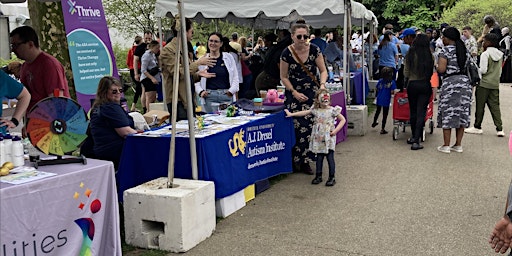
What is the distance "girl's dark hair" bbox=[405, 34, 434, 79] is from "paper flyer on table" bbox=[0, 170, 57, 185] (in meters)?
6.00

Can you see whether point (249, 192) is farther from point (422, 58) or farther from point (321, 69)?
point (422, 58)

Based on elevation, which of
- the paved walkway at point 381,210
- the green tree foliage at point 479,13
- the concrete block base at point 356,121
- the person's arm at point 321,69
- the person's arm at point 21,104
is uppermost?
the green tree foliage at point 479,13

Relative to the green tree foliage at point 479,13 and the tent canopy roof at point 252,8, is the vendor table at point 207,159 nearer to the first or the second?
the tent canopy roof at point 252,8

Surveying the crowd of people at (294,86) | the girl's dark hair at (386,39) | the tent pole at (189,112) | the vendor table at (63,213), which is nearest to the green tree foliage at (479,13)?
the girl's dark hair at (386,39)

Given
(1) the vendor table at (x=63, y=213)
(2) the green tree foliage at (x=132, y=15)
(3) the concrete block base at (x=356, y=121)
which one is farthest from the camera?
(2) the green tree foliage at (x=132, y=15)

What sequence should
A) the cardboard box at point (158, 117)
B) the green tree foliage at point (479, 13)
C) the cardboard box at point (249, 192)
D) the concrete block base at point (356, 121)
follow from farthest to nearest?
the green tree foliage at point (479, 13) < the concrete block base at point (356, 121) < the cardboard box at point (158, 117) < the cardboard box at point (249, 192)

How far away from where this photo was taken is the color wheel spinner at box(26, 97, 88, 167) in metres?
3.39

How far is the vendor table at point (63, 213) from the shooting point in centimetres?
299

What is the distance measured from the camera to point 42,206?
10.3 ft

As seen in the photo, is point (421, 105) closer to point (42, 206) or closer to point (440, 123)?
point (440, 123)

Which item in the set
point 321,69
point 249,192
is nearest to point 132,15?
point 321,69

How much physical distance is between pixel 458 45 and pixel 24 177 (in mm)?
6187

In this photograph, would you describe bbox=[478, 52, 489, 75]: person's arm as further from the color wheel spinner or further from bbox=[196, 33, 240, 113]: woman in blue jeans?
the color wheel spinner

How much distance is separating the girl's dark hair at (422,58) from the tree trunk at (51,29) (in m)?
5.20
